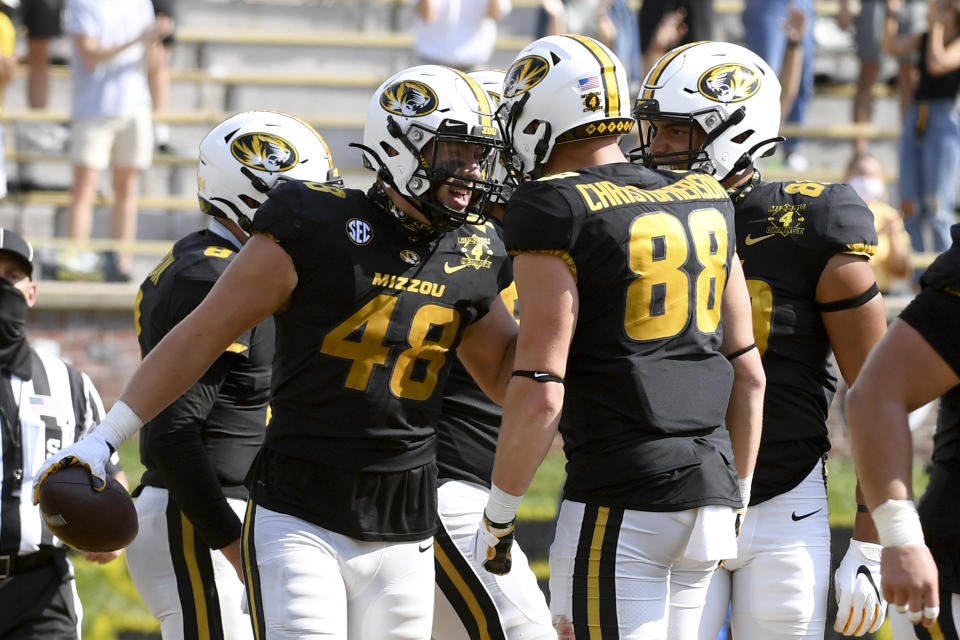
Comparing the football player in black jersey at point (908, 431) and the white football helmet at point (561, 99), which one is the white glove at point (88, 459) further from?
the football player in black jersey at point (908, 431)

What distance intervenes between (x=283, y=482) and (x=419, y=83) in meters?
1.12

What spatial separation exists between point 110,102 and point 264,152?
17.1ft

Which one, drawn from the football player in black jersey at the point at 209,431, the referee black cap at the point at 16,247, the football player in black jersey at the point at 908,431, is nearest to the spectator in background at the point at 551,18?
the referee black cap at the point at 16,247

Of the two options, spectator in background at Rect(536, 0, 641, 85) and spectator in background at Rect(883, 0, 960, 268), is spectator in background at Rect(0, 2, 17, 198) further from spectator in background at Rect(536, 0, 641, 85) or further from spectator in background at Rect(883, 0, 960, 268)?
spectator in background at Rect(883, 0, 960, 268)

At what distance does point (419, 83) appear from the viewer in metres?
3.74

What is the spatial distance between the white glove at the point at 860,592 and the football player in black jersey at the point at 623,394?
613mm

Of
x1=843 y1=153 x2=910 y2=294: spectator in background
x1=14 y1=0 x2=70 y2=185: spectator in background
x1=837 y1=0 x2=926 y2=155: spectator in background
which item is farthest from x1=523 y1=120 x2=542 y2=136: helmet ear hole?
x1=14 y1=0 x2=70 y2=185: spectator in background

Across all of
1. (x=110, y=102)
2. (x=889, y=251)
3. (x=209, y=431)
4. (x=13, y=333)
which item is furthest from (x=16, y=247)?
(x=889, y=251)

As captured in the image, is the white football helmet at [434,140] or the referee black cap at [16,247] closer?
the white football helmet at [434,140]

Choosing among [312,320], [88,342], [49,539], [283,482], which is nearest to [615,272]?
[312,320]

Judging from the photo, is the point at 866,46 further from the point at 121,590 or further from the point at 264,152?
the point at 264,152

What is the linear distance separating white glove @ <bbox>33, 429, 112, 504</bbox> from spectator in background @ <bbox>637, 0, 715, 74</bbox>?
761 centimetres

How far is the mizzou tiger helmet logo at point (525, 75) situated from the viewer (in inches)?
147

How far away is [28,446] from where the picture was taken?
16.3ft
